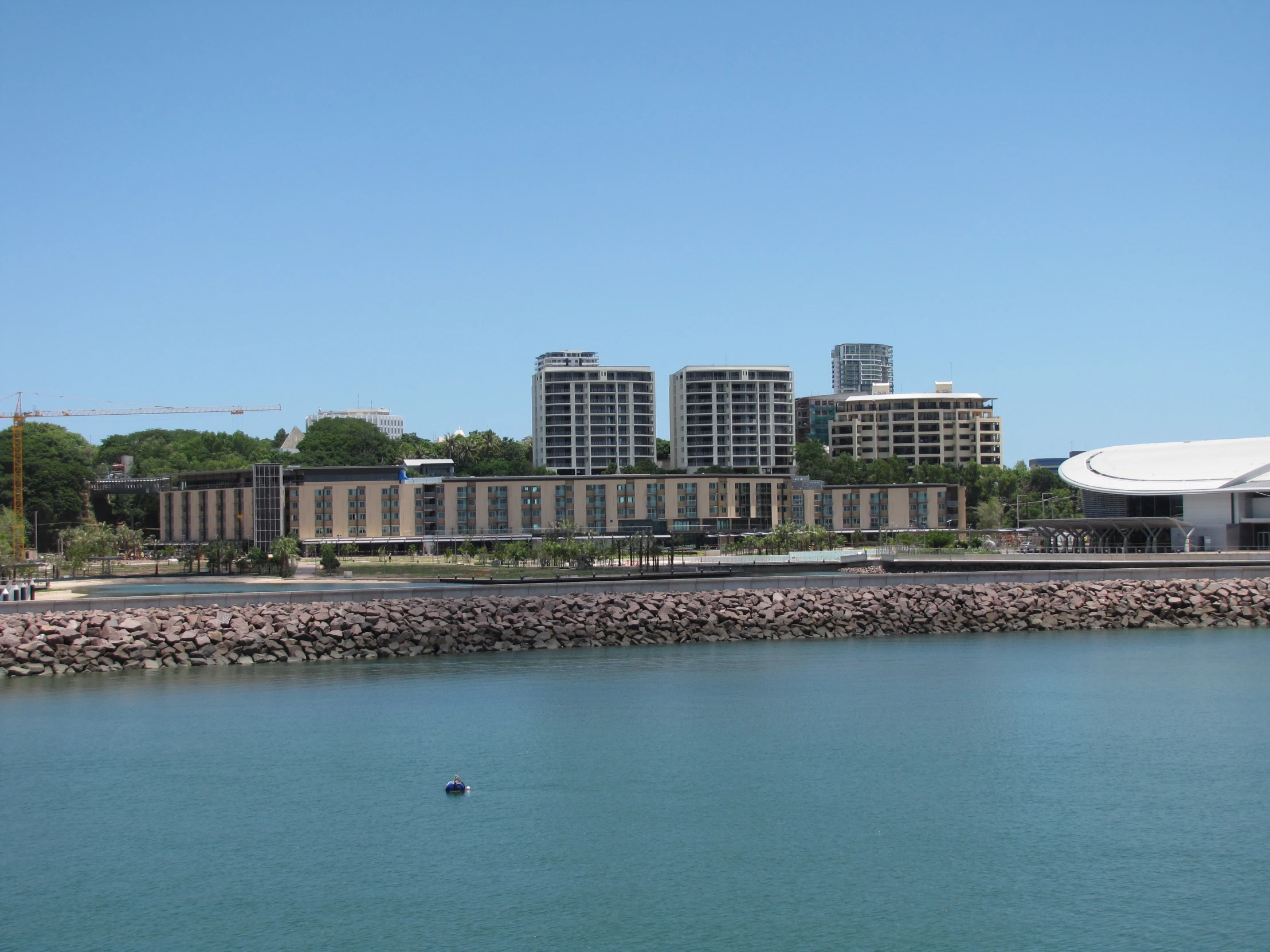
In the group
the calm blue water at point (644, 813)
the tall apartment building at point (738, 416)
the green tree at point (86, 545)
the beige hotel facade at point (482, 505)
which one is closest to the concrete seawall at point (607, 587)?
the calm blue water at point (644, 813)

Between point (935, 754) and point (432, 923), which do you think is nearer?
point (432, 923)

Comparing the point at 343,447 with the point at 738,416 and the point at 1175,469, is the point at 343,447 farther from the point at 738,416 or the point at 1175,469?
the point at 1175,469

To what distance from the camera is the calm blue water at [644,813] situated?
19.1 m

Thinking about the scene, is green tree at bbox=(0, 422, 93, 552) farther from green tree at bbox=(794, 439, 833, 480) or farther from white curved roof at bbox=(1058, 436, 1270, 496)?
white curved roof at bbox=(1058, 436, 1270, 496)

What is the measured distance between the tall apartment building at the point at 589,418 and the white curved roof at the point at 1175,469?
97.8 metres

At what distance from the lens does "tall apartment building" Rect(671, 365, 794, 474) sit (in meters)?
180

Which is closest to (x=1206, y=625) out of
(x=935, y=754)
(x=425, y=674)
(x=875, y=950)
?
(x=935, y=754)

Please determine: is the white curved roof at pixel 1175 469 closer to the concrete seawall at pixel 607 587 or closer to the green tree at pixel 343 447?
the concrete seawall at pixel 607 587

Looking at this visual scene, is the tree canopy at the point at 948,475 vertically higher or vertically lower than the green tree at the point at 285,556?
higher

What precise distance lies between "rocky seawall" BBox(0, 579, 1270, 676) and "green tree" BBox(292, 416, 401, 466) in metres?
129

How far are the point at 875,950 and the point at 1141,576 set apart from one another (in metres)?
43.3

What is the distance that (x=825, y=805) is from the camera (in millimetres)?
24750

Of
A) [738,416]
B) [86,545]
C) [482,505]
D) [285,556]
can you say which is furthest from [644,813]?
[738,416]

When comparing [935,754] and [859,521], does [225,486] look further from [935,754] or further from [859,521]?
[935,754]
